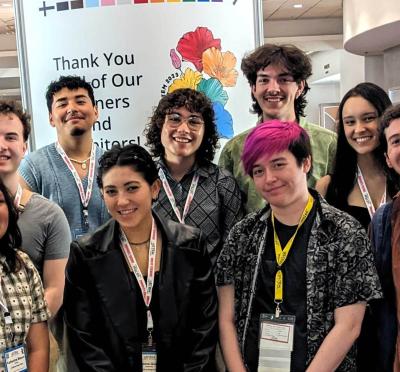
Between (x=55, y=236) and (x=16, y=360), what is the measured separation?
536 mm

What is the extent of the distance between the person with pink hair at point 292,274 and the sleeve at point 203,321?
0.24ft

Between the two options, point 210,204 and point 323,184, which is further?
point 323,184

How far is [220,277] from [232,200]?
53 centimetres

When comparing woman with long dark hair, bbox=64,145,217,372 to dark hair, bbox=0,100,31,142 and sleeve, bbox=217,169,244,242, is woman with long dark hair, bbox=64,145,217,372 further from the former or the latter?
dark hair, bbox=0,100,31,142

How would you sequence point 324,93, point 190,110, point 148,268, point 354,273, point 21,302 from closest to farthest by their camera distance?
point 354,273 → point 21,302 → point 148,268 → point 190,110 → point 324,93

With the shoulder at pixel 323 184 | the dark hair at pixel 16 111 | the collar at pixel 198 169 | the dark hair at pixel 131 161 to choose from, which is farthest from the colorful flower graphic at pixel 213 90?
the dark hair at pixel 16 111

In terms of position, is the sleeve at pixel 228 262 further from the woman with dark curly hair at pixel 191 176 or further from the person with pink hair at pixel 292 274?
the woman with dark curly hair at pixel 191 176

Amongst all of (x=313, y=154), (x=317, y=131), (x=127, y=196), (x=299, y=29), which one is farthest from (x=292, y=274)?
(x=299, y=29)

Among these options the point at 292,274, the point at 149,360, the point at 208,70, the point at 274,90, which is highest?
the point at 208,70

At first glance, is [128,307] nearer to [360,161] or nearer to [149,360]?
[149,360]

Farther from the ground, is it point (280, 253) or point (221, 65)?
point (221, 65)

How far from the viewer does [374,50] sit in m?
10.7

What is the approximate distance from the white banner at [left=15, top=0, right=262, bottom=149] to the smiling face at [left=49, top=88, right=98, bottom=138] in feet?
0.24

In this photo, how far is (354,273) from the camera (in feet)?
6.09
